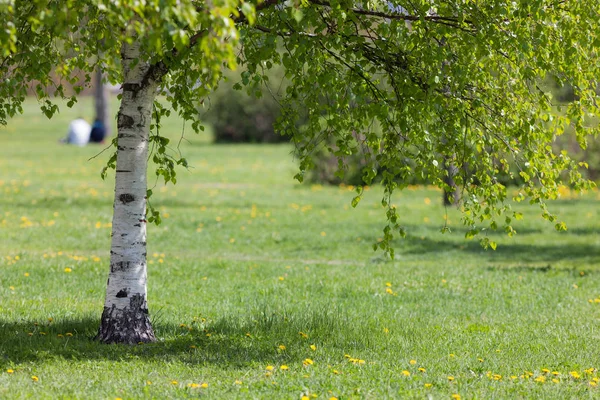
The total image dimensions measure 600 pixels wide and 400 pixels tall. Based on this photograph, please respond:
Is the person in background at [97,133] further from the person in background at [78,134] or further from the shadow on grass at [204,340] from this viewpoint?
the shadow on grass at [204,340]

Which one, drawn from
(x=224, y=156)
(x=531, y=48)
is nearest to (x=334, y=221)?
(x=531, y=48)

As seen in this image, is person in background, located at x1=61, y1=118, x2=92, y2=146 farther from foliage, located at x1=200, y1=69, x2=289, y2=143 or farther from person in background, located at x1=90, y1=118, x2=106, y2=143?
foliage, located at x1=200, y1=69, x2=289, y2=143

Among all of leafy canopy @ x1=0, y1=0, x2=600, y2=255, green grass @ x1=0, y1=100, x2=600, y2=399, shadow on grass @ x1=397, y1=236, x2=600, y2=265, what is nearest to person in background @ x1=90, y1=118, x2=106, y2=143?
green grass @ x1=0, y1=100, x2=600, y2=399

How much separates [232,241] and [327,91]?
7360mm

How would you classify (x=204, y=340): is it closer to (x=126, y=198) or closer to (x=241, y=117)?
(x=126, y=198)

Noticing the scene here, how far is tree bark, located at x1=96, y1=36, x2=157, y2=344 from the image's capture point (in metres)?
6.32

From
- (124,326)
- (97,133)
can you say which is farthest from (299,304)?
(97,133)

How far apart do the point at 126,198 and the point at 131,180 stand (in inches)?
5.8

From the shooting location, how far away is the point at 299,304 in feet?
28.6

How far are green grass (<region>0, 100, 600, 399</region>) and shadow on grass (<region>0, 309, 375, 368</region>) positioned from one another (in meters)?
0.02

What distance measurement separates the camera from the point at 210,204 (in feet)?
60.4

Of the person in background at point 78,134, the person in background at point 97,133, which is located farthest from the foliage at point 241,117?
the person in background at point 78,134

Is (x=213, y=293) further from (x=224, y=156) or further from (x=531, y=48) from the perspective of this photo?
(x=224, y=156)

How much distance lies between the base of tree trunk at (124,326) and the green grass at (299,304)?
14 cm
